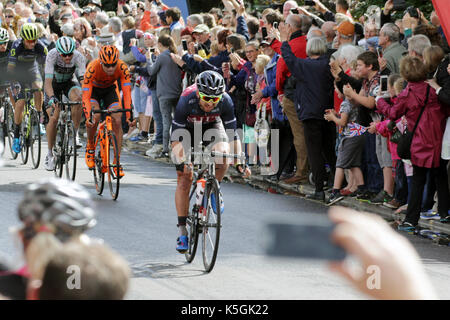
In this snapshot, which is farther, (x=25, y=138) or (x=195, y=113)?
(x=25, y=138)

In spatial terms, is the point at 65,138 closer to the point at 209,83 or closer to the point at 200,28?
the point at 200,28

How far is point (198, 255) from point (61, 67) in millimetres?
5247

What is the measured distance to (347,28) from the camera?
12766 millimetres

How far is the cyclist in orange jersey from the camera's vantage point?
477 inches

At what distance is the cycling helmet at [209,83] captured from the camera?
322 inches

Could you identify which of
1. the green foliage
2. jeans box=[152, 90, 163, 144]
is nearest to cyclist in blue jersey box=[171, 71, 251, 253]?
the green foliage

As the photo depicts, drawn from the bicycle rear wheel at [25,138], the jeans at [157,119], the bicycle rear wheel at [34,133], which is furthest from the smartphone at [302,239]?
the jeans at [157,119]

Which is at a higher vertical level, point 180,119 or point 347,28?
point 347,28

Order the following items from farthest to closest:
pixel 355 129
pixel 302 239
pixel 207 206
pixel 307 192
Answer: pixel 307 192 → pixel 355 129 → pixel 207 206 → pixel 302 239

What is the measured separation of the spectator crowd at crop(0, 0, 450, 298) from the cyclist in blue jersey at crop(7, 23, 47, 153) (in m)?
2.17

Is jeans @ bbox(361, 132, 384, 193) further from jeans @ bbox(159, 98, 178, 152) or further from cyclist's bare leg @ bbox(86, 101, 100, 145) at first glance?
jeans @ bbox(159, 98, 178, 152)

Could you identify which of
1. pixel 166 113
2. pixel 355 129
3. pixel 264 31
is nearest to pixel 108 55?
pixel 264 31
